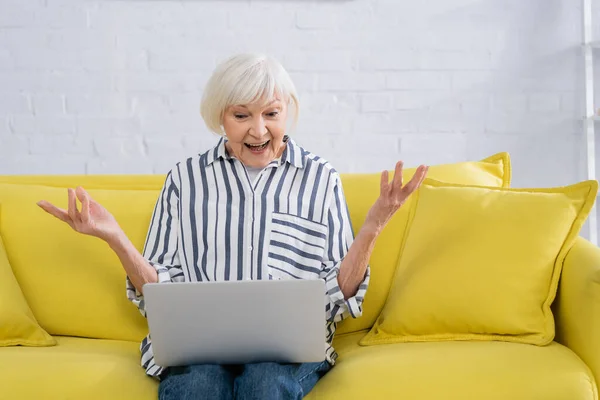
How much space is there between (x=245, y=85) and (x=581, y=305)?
94 cm

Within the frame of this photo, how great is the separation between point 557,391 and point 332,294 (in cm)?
55

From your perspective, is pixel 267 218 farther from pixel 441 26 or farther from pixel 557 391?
pixel 441 26

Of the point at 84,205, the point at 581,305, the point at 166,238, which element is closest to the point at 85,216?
the point at 84,205

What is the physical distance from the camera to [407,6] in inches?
124

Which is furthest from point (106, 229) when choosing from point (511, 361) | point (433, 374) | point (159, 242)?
point (511, 361)

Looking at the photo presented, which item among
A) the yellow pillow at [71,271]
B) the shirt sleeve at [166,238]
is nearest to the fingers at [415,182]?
the shirt sleeve at [166,238]

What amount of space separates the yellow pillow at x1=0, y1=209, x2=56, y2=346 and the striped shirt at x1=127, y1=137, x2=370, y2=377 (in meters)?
0.32

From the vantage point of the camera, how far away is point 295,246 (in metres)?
2.07

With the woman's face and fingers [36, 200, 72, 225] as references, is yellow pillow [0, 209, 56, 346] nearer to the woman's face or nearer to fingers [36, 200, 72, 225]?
fingers [36, 200, 72, 225]

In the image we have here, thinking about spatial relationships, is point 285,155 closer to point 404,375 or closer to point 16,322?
point 404,375

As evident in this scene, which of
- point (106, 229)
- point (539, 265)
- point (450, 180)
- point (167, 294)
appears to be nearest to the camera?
point (167, 294)

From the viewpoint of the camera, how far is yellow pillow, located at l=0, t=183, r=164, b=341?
2.22 m

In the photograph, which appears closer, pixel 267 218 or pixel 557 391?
pixel 557 391

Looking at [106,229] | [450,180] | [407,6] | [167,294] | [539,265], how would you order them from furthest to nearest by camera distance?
[407,6] → [450,180] → [539,265] → [106,229] → [167,294]
